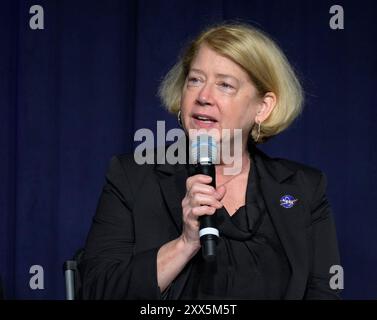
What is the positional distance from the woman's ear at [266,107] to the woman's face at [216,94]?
58 millimetres

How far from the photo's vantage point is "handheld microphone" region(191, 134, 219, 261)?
3.88 feet

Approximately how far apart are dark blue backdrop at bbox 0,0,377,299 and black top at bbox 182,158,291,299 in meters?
0.84

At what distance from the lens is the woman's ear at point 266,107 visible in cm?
168

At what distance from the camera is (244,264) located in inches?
60.0

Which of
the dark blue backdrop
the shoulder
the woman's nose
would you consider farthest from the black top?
the dark blue backdrop

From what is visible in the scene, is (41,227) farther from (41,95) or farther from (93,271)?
(93,271)

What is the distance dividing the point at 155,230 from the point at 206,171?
0.30 m

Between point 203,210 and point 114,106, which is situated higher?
point 114,106

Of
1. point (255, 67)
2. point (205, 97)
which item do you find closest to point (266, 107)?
point (255, 67)

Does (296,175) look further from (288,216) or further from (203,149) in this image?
(203,149)

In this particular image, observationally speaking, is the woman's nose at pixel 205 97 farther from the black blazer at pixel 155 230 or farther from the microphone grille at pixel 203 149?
the black blazer at pixel 155 230

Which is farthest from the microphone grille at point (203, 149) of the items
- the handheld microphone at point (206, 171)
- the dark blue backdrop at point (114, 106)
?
the dark blue backdrop at point (114, 106)
